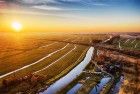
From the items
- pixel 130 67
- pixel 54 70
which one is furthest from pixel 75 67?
pixel 130 67

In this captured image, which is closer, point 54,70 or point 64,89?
point 64,89

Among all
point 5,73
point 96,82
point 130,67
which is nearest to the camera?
point 96,82

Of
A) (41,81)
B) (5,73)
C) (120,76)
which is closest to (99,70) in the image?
(120,76)

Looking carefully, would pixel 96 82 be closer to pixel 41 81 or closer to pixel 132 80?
pixel 132 80

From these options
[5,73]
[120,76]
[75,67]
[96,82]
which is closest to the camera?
[96,82]

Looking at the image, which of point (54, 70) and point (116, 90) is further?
point (54, 70)

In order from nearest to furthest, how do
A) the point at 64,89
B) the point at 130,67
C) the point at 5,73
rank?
the point at 64,89
the point at 5,73
the point at 130,67

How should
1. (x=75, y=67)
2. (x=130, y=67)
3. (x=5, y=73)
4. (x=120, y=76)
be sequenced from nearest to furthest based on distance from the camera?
(x=120, y=76)
(x=5, y=73)
(x=130, y=67)
(x=75, y=67)

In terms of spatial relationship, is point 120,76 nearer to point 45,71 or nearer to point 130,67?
point 130,67
